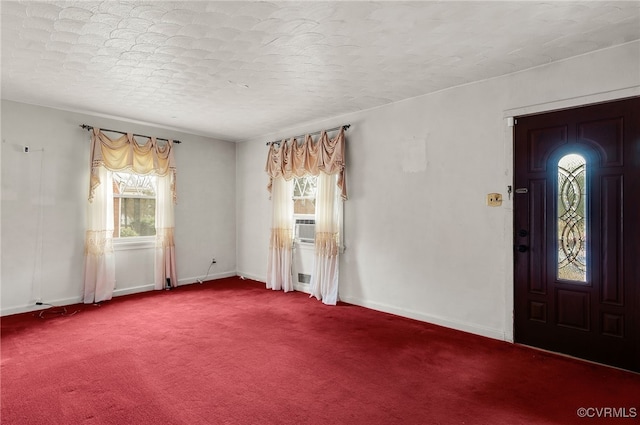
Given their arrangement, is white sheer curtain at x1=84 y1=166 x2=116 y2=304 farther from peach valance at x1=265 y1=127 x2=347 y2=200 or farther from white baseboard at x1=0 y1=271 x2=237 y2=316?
peach valance at x1=265 y1=127 x2=347 y2=200

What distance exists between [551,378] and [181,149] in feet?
19.6

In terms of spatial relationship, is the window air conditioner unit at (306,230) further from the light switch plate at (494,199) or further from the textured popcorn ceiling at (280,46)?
the light switch plate at (494,199)

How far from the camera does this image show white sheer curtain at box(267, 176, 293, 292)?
18.5 ft

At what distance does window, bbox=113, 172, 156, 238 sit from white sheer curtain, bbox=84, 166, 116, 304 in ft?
0.81

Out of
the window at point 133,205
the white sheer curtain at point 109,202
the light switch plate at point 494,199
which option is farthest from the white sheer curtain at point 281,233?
the light switch plate at point 494,199

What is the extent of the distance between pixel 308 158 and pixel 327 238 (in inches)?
51.3

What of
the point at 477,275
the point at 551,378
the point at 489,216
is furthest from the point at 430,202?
the point at 551,378

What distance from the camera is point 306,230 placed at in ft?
18.3

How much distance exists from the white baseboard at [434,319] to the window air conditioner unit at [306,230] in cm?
113

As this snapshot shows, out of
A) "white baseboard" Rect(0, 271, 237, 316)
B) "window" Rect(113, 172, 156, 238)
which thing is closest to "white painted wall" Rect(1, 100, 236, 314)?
"white baseboard" Rect(0, 271, 237, 316)

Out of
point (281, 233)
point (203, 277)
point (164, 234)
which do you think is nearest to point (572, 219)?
point (281, 233)

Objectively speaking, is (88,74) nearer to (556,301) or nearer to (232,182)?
(232,182)

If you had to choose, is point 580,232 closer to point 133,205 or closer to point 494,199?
point 494,199

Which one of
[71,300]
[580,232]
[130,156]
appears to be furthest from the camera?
[130,156]
